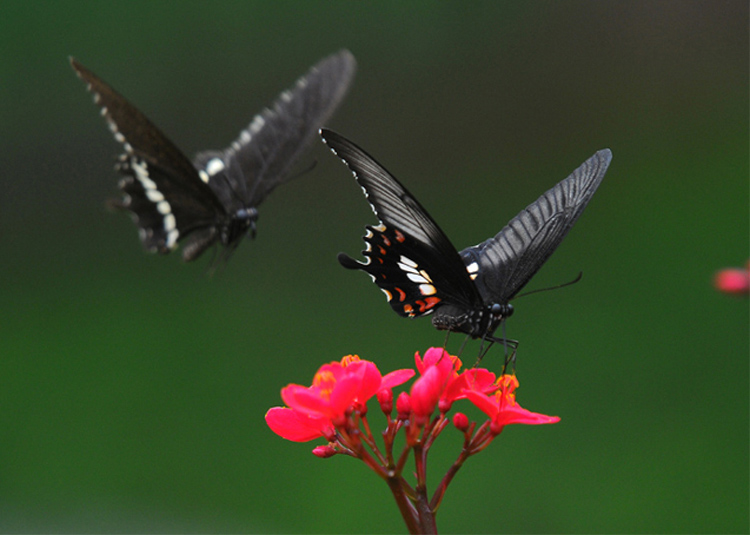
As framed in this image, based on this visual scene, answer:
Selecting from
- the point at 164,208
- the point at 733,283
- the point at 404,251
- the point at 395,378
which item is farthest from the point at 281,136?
the point at 733,283

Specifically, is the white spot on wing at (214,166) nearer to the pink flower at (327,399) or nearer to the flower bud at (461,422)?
the pink flower at (327,399)

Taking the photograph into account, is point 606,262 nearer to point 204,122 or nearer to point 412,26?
point 412,26

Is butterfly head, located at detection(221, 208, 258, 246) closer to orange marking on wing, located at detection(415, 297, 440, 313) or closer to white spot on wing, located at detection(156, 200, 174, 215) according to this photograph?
white spot on wing, located at detection(156, 200, 174, 215)

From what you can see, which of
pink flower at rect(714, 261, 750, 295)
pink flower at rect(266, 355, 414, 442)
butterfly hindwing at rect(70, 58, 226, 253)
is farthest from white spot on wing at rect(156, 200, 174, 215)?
pink flower at rect(714, 261, 750, 295)

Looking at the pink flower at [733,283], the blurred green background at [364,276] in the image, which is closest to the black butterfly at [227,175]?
the blurred green background at [364,276]

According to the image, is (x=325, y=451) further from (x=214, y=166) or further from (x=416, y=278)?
(x=214, y=166)
